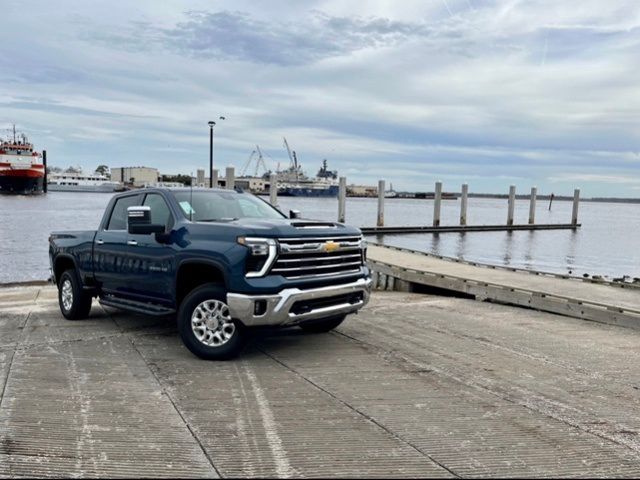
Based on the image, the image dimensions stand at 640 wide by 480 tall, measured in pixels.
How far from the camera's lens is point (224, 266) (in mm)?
5910

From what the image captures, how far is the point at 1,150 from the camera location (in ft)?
306

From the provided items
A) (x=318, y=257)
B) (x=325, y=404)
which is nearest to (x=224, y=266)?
(x=318, y=257)

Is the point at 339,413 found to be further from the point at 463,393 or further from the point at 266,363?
the point at 266,363

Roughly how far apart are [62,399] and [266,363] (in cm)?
211

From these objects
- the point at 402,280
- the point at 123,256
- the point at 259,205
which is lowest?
the point at 402,280

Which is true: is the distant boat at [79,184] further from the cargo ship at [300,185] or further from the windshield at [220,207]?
the windshield at [220,207]

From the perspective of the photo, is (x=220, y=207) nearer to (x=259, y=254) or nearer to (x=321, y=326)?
(x=259, y=254)

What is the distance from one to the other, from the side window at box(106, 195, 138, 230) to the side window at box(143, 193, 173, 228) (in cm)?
38

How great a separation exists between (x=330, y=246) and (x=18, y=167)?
331 ft

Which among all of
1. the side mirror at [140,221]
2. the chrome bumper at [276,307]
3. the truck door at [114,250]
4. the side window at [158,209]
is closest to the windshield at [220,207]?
the side window at [158,209]

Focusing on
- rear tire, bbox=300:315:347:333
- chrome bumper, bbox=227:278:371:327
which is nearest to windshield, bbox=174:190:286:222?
chrome bumper, bbox=227:278:371:327

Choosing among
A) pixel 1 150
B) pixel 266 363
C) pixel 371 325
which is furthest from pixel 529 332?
pixel 1 150

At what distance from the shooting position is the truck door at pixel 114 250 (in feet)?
24.2

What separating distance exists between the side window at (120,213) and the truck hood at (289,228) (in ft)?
6.47
